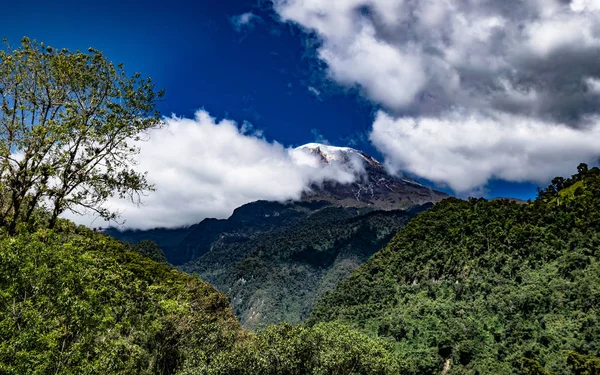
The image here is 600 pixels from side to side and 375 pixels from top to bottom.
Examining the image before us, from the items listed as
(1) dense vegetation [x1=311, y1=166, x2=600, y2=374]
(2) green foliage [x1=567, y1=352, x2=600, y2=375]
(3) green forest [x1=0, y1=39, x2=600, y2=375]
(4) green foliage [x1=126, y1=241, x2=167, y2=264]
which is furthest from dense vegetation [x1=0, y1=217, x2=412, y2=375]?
(4) green foliage [x1=126, y1=241, x2=167, y2=264]

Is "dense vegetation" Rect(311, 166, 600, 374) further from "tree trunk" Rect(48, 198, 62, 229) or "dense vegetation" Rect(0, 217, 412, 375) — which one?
"tree trunk" Rect(48, 198, 62, 229)

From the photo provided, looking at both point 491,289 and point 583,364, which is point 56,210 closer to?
point 583,364

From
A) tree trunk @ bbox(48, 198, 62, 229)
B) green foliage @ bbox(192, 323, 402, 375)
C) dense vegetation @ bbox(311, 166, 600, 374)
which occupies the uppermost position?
dense vegetation @ bbox(311, 166, 600, 374)

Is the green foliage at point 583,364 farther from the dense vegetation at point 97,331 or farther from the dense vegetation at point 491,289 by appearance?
the dense vegetation at point 97,331

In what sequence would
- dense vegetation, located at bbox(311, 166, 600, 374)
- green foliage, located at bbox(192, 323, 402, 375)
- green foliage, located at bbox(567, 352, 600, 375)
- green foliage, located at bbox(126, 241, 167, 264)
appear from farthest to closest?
green foliage, located at bbox(126, 241, 167, 264) < dense vegetation, located at bbox(311, 166, 600, 374) < green foliage, located at bbox(567, 352, 600, 375) < green foliage, located at bbox(192, 323, 402, 375)

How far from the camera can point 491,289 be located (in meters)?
95.7

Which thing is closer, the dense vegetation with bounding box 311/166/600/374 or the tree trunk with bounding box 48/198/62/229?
the tree trunk with bounding box 48/198/62/229

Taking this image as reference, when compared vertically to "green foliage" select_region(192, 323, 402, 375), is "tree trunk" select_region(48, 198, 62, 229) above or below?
above

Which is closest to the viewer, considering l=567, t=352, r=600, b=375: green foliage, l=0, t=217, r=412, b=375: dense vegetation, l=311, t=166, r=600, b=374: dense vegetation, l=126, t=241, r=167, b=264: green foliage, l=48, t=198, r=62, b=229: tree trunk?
l=0, t=217, r=412, b=375: dense vegetation

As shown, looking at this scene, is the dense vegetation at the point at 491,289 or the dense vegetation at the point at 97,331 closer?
the dense vegetation at the point at 97,331

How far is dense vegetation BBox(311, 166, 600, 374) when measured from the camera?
7619 centimetres

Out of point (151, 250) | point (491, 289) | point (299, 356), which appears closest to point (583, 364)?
point (491, 289)

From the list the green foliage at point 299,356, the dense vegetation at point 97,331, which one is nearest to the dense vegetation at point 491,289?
the green foliage at point 299,356

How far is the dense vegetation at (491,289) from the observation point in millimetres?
76188
